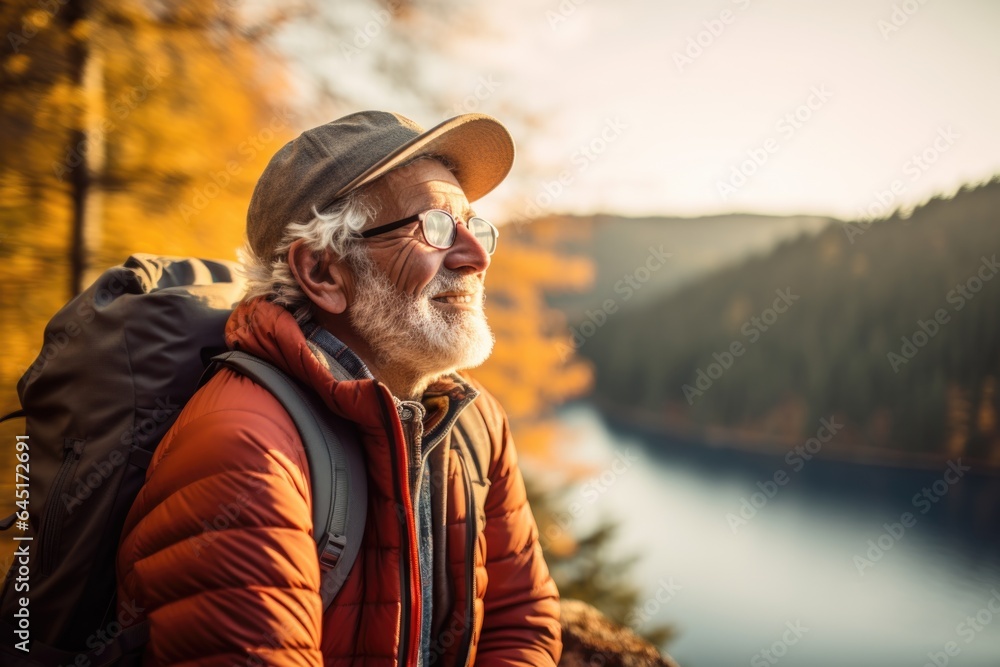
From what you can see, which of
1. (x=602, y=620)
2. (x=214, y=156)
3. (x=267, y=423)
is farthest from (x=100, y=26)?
(x=602, y=620)

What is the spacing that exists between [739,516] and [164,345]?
17.2 metres

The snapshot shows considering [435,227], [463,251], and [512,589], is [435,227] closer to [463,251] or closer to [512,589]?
[463,251]

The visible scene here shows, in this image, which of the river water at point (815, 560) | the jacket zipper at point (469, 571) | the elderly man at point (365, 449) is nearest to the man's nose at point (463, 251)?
the elderly man at point (365, 449)

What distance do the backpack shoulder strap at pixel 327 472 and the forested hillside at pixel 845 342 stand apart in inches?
261

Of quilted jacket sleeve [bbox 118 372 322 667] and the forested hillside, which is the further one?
the forested hillside

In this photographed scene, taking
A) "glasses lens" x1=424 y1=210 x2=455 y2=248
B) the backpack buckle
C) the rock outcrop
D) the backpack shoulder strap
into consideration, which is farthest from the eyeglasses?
the rock outcrop

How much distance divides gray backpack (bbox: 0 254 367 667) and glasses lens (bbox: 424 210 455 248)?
0.54m

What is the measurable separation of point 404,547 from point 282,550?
28cm

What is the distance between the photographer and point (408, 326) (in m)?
1.62

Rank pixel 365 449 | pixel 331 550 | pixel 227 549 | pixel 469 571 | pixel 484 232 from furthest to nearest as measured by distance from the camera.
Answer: pixel 484 232, pixel 469 571, pixel 365 449, pixel 331 550, pixel 227 549

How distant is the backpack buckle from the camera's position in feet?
4.11

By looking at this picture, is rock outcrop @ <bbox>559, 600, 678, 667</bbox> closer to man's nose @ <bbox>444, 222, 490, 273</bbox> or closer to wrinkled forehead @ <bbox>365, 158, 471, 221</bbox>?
man's nose @ <bbox>444, 222, 490, 273</bbox>

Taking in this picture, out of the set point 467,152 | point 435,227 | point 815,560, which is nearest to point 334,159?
point 435,227

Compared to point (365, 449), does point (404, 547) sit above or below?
below
